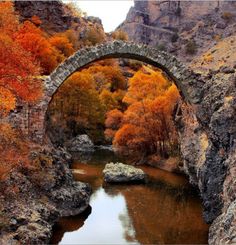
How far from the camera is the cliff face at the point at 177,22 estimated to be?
6778 cm

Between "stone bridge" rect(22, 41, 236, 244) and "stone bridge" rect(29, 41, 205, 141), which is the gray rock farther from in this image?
"stone bridge" rect(29, 41, 205, 141)

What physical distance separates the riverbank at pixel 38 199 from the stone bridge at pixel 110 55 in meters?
1.47

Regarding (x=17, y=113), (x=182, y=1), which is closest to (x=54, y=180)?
(x=17, y=113)

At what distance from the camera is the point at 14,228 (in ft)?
33.8

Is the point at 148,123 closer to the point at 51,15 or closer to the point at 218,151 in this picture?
the point at 218,151

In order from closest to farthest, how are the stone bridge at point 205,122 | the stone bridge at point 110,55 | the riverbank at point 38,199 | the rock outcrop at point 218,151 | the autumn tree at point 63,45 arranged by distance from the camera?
the rock outcrop at point 218,151
the stone bridge at point 205,122
the riverbank at point 38,199
the stone bridge at point 110,55
the autumn tree at point 63,45

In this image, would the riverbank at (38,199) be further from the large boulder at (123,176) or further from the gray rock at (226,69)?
the gray rock at (226,69)

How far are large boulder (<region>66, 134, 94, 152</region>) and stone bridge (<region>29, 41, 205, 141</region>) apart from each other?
779 inches

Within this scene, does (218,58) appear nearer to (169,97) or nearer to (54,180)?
(54,180)

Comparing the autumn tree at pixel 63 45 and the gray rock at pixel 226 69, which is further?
the autumn tree at pixel 63 45

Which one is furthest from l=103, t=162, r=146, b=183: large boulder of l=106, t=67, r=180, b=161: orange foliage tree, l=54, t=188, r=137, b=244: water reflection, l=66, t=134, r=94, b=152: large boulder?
l=66, t=134, r=94, b=152: large boulder

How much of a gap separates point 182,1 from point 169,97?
6327 cm

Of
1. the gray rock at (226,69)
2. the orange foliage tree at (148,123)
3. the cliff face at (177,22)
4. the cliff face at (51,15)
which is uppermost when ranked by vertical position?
the cliff face at (177,22)

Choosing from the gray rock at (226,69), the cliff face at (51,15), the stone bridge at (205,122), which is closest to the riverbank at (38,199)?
the stone bridge at (205,122)
